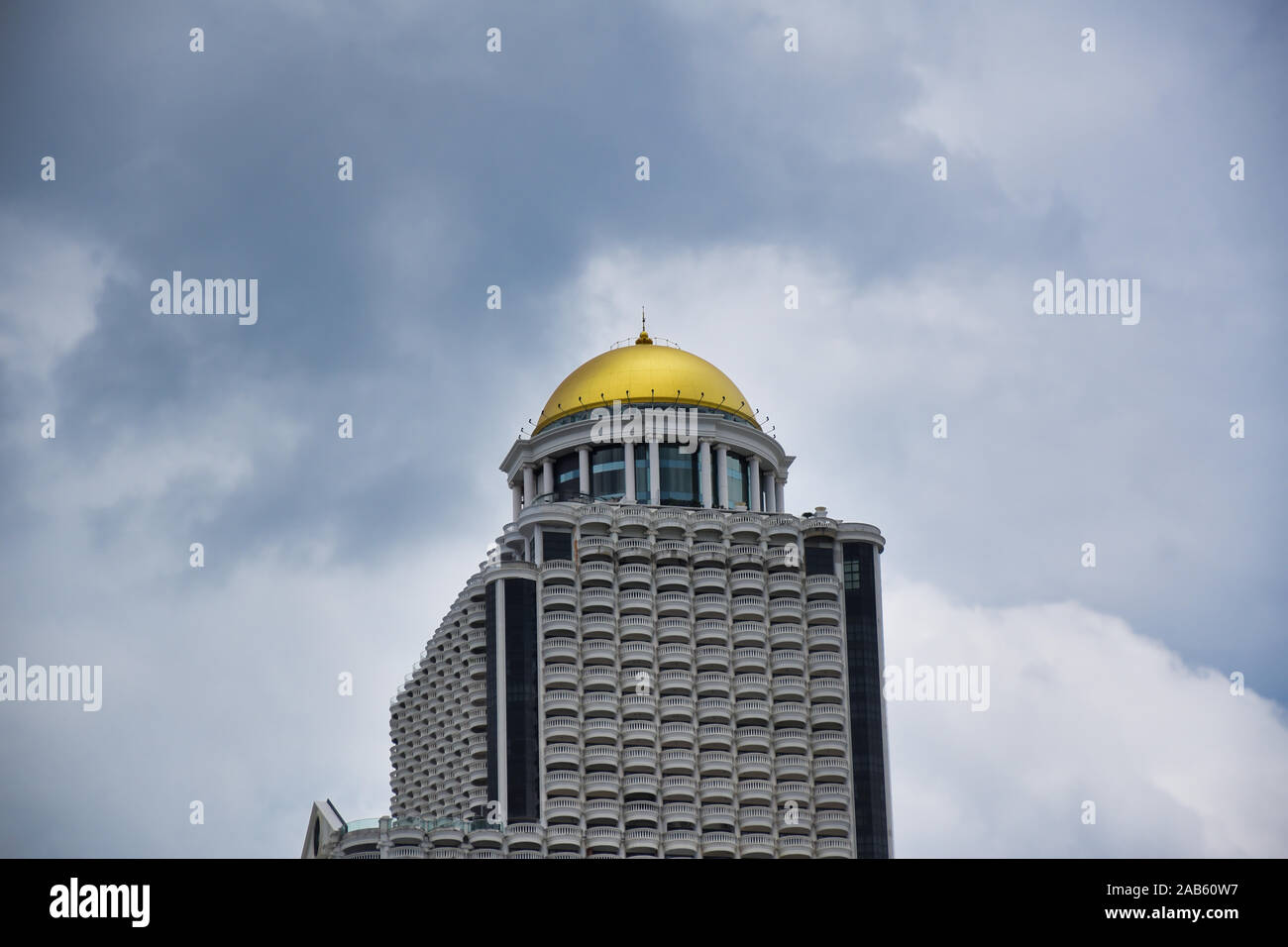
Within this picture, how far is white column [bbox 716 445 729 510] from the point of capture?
525 feet

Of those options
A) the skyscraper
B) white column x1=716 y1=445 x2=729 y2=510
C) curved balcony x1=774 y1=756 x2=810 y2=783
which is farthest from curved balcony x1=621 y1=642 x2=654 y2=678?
white column x1=716 y1=445 x2=729 y2=510

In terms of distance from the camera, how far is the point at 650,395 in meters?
163

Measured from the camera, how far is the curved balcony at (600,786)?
14300cm

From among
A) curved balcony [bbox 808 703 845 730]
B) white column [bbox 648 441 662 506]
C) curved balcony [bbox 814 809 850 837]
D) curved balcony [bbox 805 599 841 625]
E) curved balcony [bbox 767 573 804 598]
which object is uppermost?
white column [bbox 648 441 662 506]

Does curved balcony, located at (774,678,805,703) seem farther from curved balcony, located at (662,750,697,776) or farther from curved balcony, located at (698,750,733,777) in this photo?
curved balcony, located at (662,750,697,776)

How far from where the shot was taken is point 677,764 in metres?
146

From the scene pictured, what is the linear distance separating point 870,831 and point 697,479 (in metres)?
30.6

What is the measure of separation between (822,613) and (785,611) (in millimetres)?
2887

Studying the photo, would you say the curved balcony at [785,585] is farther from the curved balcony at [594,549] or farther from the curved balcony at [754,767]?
the curved balcony at [754,767]

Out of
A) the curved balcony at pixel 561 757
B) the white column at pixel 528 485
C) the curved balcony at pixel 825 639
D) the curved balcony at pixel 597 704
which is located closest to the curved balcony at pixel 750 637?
the curved balcony at pixel 825 639

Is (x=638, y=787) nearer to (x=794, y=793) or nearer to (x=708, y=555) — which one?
(x=794, y=793)

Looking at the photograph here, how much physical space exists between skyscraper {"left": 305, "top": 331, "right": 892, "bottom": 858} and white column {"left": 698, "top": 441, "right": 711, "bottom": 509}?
171 mm
